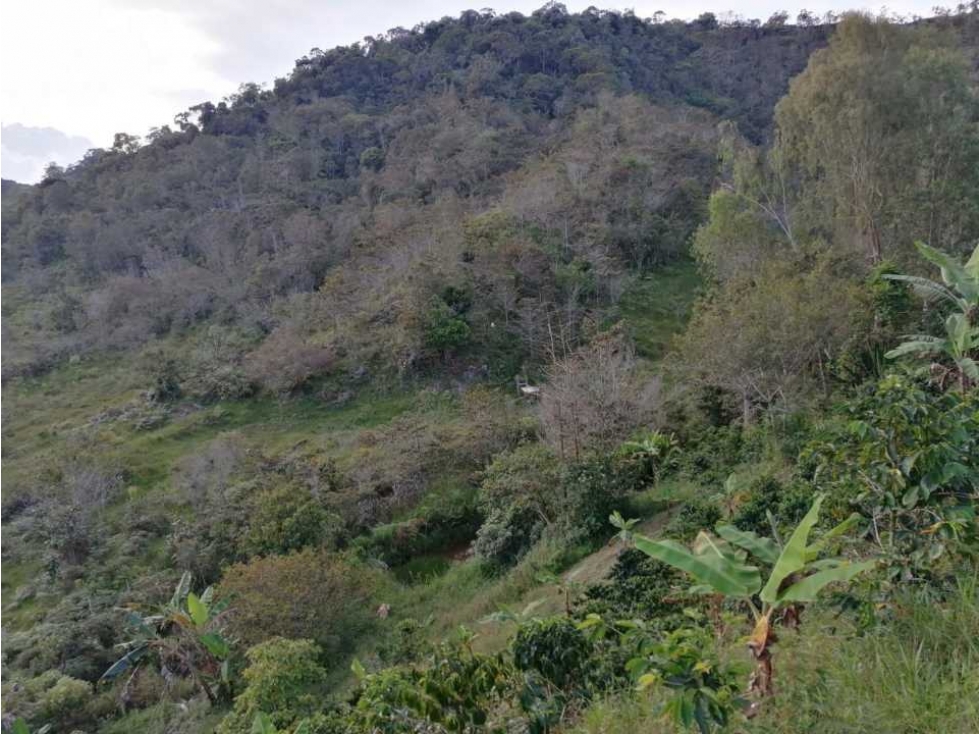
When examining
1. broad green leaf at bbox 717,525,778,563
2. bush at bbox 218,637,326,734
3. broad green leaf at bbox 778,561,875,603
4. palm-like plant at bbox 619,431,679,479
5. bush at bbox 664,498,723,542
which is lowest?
bush at bbox 218,637,326,734

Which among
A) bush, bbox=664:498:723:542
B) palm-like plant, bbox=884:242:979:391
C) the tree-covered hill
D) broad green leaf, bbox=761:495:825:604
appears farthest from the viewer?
the tree-covered hill

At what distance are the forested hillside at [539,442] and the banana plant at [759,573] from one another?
1cm

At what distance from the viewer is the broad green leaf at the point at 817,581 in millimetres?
2691

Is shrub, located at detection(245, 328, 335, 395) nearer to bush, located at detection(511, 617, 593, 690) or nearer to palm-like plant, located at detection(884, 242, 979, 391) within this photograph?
palm-like plant, located at detection(884, 242, 979, 391)

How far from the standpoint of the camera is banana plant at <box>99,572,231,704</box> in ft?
27.0

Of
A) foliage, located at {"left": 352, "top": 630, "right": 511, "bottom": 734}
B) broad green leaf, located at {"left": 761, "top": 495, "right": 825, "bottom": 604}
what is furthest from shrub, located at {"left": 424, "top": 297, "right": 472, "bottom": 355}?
broad green leaf, located at {"left": 761, "top": 495, "right": 825, "bottom": 604}

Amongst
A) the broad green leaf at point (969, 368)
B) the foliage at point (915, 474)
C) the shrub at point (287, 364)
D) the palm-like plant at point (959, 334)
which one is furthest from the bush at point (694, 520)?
the shrub at point (287, 364)

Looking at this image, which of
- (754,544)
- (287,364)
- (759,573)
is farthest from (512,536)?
(287,364)

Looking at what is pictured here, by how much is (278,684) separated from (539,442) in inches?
258

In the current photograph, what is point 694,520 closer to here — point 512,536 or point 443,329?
point 512,536

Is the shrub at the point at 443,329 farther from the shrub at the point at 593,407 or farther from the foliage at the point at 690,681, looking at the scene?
the foliage at the point at 690,681

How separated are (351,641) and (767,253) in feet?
41.2

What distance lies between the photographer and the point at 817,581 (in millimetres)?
2730

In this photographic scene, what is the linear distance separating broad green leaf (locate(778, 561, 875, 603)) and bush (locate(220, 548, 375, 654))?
8.08 m
